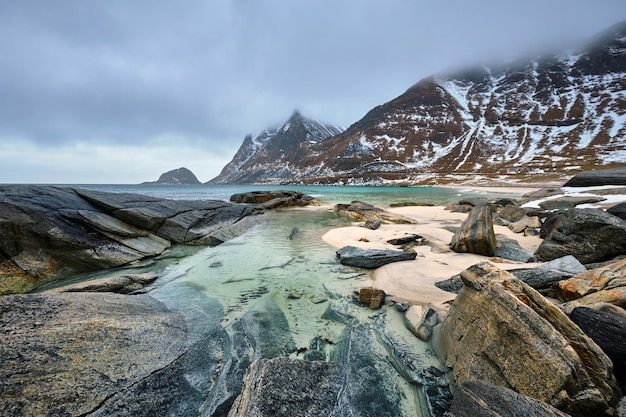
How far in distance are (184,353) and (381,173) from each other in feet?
524

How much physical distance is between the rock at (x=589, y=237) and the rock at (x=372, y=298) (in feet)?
19.2

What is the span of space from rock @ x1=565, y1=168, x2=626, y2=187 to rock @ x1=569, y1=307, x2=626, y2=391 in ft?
83.3

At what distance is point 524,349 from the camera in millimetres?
3516

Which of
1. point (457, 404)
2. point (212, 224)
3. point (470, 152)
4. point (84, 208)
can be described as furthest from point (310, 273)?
point (470, 152)

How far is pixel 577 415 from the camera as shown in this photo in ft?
9.58

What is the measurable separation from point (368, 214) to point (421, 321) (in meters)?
17.5

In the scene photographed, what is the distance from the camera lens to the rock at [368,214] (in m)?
20.1

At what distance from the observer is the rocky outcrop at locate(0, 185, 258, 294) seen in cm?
928

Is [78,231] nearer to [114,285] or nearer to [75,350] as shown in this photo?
[114,285]

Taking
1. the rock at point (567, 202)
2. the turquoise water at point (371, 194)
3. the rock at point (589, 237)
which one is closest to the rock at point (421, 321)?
the rock at point (589, 237)

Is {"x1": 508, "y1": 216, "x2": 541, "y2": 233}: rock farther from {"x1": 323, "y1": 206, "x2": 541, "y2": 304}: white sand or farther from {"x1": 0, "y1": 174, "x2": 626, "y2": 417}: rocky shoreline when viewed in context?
{"x1": 0, "y1": 174, "x2": 626, "y2": 417}: rocky shoreline

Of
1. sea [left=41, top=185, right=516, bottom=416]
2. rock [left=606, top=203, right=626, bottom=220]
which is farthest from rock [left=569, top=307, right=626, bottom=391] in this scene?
rock [left=606, top=203, right=626, bottom=220]

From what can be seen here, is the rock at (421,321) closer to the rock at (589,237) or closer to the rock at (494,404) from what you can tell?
the rock at (494,404)

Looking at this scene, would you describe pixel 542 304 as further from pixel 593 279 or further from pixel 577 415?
pixel 593 279
